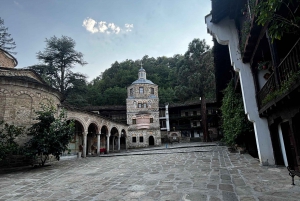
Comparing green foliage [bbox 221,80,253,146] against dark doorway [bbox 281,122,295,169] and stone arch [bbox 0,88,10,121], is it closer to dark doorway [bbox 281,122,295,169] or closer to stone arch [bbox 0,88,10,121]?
dark doorway [bbox 281,122,295,169]

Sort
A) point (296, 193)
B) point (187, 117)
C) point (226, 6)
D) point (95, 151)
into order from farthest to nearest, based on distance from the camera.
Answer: point (187, 117)
point (95, 151)
point (226, 6)
point (296, 193)

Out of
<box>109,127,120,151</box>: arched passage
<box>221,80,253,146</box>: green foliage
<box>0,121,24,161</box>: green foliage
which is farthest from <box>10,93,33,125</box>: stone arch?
<box>109,127,120,151</box>: arched passage

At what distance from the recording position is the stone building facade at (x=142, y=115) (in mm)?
30000

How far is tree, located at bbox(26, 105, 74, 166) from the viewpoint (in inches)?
355

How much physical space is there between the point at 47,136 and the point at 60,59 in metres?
22.3

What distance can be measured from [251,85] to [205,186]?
4226mm

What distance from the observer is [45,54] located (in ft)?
90.8

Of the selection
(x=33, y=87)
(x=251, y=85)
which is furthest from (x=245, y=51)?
(x=33, y=87)

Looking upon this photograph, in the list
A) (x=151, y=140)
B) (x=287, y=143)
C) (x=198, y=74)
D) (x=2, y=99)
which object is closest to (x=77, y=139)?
(x=2, y=99)

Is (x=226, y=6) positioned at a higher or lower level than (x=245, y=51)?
higher

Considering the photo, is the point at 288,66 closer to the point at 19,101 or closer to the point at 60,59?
the point at 19,101

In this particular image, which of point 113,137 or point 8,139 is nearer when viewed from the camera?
point 8,139

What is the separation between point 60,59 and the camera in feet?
92.9

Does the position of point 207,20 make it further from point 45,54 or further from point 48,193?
point 45,54
